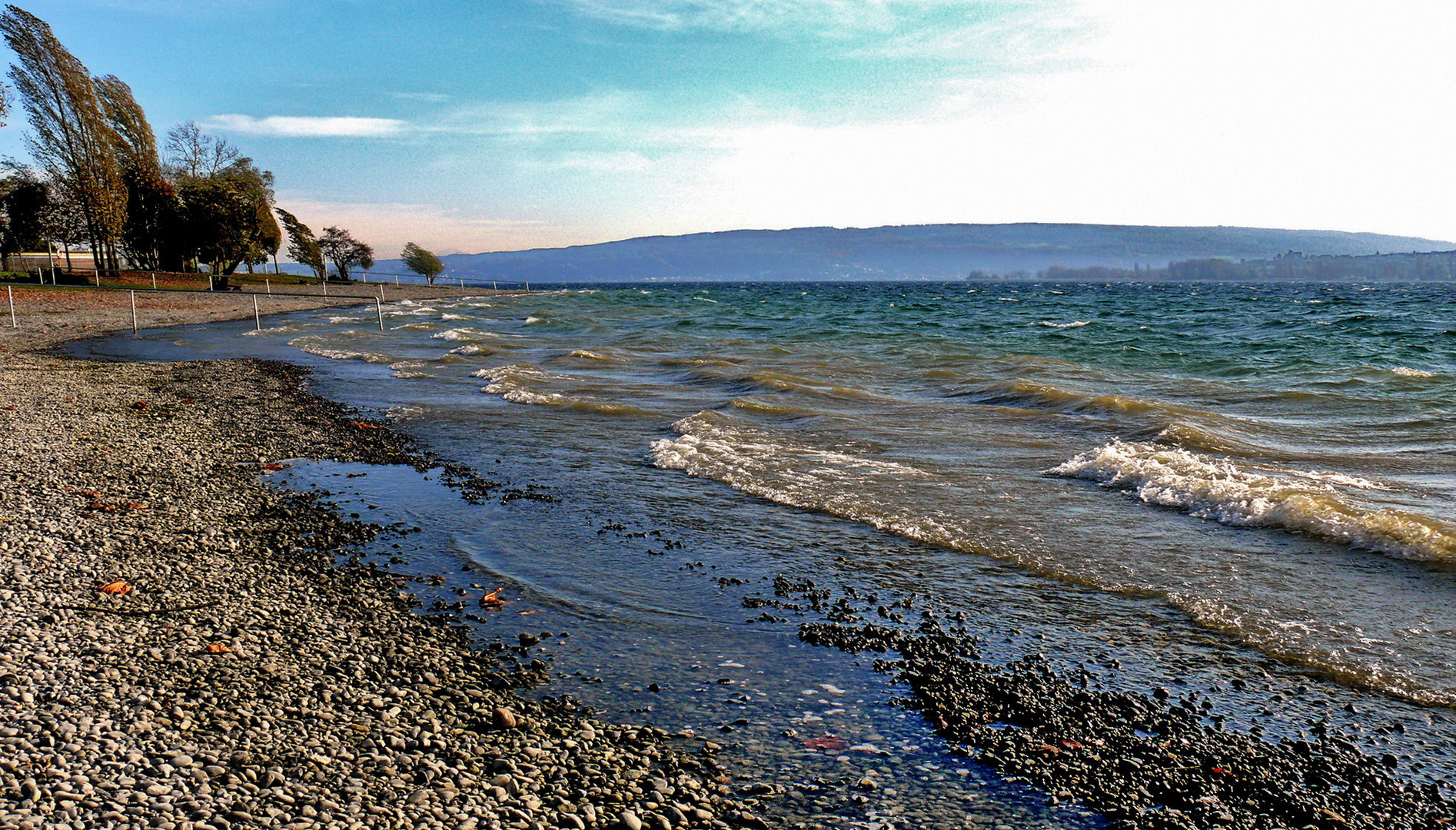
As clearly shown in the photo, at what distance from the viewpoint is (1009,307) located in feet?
222

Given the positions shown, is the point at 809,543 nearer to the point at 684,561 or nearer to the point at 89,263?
the point at 684,561

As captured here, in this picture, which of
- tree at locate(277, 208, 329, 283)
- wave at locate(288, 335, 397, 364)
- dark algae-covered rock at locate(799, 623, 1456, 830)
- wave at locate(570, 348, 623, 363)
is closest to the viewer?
dark algae-covered rock at locate(799, 623, 1456, 830)

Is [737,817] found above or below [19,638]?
below

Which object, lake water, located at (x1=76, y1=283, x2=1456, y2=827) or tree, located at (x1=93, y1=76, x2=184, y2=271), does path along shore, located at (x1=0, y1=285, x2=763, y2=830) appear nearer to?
lake water, located at (x1=76, y1=283, x2=1456, y2=827)

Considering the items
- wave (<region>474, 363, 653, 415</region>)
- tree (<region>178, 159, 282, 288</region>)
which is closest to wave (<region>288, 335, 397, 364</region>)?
wave (<region>474, 363, 653, 415</region>)

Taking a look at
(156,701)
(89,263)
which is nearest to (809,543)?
(156,701)

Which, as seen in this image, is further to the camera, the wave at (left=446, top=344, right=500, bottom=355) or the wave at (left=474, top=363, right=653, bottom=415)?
the wave at (left=446, top=344, right=500, bottom=355)

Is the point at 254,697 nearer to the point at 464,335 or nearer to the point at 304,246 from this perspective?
the point at 464,335

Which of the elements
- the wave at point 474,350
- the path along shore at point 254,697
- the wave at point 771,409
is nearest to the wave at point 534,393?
the wave at point 771,409

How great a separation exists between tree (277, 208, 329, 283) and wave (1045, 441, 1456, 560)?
96085mm

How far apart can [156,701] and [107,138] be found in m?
67.0

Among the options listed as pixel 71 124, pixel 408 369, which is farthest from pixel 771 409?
pixel 71 124

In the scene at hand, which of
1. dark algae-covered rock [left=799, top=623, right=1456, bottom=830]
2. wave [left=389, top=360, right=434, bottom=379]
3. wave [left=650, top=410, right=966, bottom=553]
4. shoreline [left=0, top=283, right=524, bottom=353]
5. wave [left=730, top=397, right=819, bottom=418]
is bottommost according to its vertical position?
dark algae-covered rock [left=799, top=623, right=1456, bottom=830]

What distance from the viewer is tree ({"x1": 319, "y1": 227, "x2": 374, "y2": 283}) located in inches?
4168
